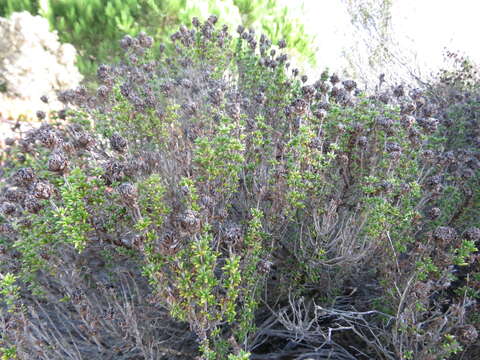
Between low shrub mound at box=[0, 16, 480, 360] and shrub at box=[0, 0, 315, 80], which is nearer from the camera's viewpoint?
low shrub mound at box=[0, 16, 480, 360]

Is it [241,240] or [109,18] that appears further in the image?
[109,18]

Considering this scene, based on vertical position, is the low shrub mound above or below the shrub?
below

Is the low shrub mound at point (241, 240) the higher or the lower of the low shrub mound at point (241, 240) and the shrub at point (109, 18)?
the lower

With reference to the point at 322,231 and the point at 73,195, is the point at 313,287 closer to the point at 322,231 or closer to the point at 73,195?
the point at 322,231

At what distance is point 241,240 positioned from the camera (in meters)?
1.62

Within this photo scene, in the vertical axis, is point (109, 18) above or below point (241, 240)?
above

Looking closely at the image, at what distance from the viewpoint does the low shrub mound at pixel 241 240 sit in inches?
63.8

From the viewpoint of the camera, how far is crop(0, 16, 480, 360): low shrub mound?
1.62 metres

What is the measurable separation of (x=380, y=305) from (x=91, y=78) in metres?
7.59

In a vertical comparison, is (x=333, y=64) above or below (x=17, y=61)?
above

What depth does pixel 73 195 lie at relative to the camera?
5.10 ft

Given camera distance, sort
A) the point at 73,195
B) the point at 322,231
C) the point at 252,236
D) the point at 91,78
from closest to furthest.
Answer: the point at 73,195 < the point at 252,236 < the point at 322,231 < the point at 91,78

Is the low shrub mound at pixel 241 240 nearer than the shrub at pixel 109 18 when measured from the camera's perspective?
Yes

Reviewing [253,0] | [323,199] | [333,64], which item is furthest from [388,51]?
[323,199]
